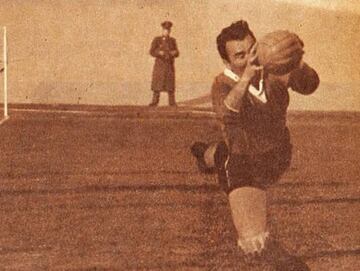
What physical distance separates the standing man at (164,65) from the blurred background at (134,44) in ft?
4.35

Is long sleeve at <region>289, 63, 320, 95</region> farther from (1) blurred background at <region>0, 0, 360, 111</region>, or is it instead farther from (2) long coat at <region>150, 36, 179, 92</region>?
(1) blurred background at <region>0, 0, 360, 111</region>

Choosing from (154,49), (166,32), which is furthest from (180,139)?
(154,49)

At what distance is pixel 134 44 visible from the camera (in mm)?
20516

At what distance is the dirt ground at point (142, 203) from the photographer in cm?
572

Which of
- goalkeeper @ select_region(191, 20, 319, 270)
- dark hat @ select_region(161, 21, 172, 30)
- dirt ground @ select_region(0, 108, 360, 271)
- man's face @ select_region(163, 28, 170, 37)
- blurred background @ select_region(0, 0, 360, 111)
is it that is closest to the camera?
goalkeeper @ select_region(191, 20, 319, 270)

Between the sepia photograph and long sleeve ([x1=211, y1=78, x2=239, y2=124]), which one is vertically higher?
long sleeve ([x1=211, y1=78, x2=239, y2=124])

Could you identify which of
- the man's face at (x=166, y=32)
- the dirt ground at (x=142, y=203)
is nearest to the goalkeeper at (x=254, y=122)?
the dirt ground at (x=142, y=203)

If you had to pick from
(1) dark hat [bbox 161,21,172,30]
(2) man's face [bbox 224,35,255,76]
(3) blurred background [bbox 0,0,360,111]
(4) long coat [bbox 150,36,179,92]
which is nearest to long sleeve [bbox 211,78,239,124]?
(2) man's face [bbox 224,35,255,76]

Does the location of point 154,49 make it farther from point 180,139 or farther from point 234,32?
point 234,32

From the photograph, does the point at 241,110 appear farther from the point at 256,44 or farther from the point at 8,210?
the point at 8,210

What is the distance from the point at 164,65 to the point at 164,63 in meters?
0.05

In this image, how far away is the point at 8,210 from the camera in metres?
7.16

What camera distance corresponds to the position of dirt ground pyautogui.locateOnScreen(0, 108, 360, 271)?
5.72m

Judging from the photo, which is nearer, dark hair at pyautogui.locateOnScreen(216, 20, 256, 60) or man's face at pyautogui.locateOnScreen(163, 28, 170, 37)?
dark hair at pyautogui.locateOnScreen(216, 20, 256, 60)
